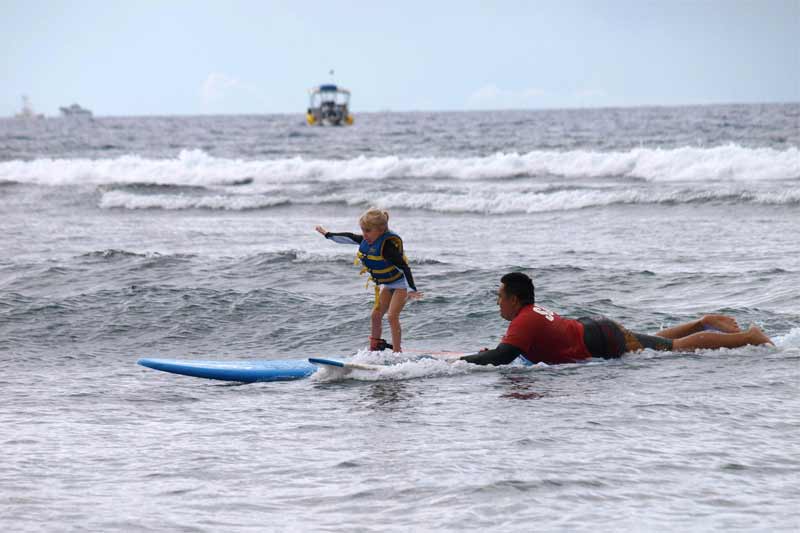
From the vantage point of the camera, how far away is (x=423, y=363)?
877 centimetres

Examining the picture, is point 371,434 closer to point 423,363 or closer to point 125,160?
point 423,363

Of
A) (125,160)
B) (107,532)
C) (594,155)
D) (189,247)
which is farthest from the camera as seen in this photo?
(125,160)

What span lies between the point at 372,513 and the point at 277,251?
12651 mm

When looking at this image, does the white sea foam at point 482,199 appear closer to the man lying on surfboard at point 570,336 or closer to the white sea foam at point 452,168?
the white sea foam at point 452,168

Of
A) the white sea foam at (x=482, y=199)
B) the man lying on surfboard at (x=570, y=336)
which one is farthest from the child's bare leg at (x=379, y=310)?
the white sea foam at (x=482, y=199)

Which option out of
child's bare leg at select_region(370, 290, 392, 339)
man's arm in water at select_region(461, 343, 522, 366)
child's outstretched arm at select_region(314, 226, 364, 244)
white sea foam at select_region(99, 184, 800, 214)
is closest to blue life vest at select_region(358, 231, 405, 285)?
child's bare leg at select_region(370, 290, 392, 339)

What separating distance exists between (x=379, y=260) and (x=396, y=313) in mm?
541

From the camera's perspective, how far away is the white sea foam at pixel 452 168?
100.0 feet

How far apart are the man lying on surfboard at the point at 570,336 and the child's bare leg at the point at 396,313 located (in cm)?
87

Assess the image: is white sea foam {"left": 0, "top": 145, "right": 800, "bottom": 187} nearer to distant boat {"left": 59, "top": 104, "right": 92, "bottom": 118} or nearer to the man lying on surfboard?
the man lying on surfboard

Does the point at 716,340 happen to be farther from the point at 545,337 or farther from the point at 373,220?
the point at 373,220

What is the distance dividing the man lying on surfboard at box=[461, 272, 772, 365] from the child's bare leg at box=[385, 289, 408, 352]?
0.87 metres

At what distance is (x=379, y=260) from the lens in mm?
9391

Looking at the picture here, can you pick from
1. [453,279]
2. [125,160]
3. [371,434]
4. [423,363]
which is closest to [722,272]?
[453,279]
